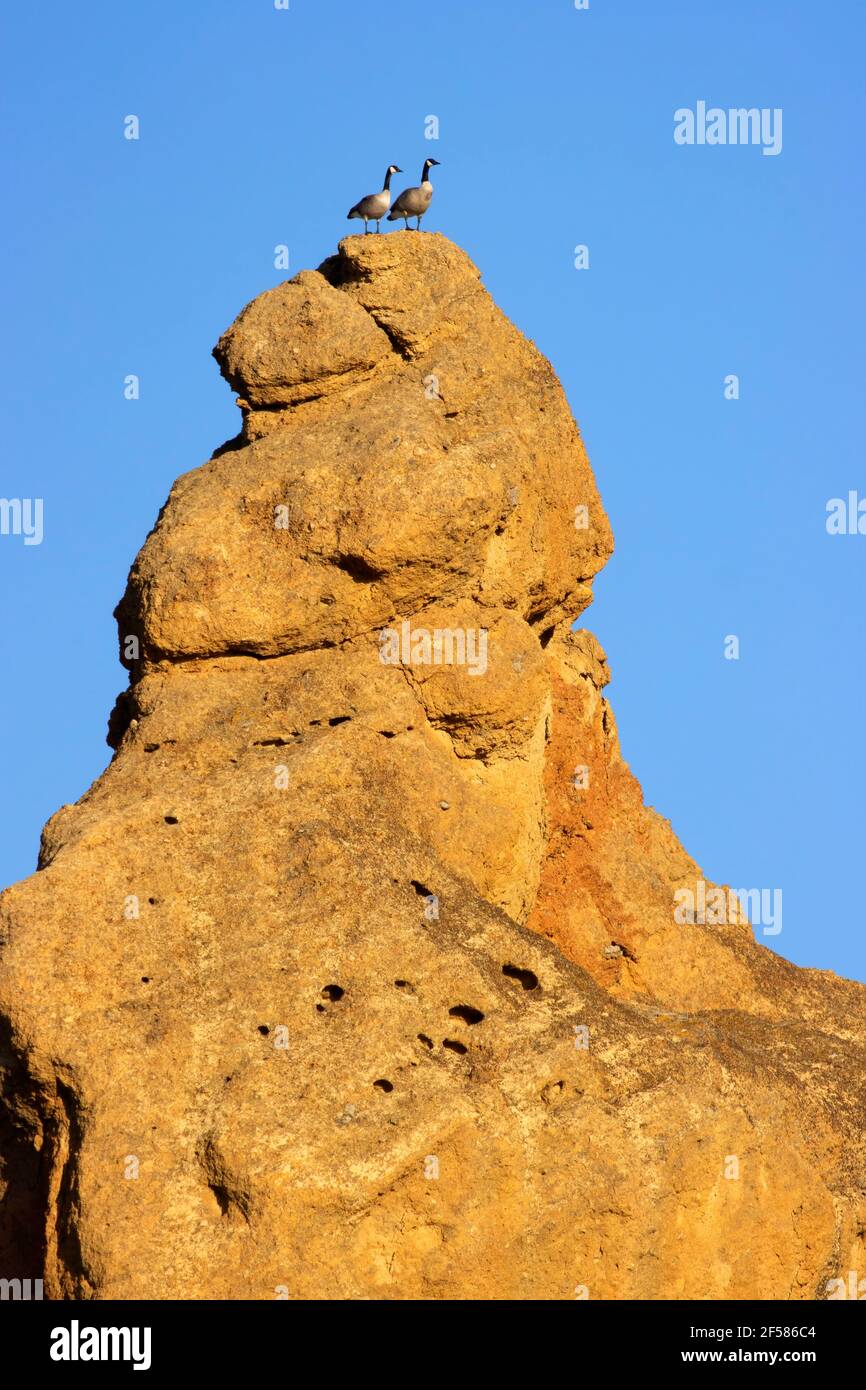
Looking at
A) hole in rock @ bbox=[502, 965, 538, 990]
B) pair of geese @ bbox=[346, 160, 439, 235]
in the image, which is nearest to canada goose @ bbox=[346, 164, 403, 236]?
pair of geese @ bbox=[346, 160, 439, 235]

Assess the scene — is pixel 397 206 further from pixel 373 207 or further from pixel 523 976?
pixel 523 976

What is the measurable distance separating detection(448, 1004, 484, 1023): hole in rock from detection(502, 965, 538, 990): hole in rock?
48 centimetres

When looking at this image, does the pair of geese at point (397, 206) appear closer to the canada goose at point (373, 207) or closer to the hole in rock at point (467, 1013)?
the canada goose at point (373, 207)

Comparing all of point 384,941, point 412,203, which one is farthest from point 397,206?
point 384,941

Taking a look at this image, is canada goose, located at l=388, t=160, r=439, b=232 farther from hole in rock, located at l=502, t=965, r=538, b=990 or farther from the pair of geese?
hole in rock, located at l=502, t=965, r=538, b=990

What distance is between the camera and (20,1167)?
15469 millimetres

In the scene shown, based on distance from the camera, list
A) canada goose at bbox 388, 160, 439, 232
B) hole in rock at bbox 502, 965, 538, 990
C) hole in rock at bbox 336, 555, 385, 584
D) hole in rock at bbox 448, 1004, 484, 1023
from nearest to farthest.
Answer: hole in rock at bbox 448, 1004, 484, 1023 → hole in rock at bbox 502, 965, 538, 990 → hole in rock at bbox 336, 555, 385, 584 → canada goose at bbox 388, 160, 439, 232

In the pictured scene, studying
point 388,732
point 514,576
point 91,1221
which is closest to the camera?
point 91,1221

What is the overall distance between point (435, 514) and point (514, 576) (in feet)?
3.80

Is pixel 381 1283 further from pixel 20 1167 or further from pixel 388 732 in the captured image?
pixel 388 732

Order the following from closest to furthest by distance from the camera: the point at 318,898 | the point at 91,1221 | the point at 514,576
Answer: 1. the point at 91,1221
2. the point at 318,898
3. the point at 514,576

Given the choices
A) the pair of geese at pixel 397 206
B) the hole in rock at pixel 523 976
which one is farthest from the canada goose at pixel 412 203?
the hole in rock at pixel 523 976

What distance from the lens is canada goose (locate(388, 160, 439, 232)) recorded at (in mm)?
18906

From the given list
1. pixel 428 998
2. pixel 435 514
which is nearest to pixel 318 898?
Result: pixel 428 998
